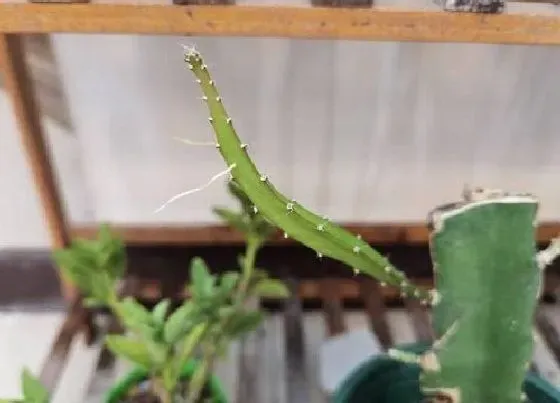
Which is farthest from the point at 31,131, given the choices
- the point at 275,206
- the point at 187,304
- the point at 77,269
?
the point at 275,206

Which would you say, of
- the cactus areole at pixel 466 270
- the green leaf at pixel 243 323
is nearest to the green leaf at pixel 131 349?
the green leaf at pixel 243 323

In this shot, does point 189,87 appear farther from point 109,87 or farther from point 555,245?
point 555,245

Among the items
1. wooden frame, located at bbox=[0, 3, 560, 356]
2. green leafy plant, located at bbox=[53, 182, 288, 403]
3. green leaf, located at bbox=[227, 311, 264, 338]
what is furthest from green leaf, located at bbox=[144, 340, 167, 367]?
wooden frame, located at bbox=[0, 3, 560, 356]

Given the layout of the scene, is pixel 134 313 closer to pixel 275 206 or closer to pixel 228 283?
pixel 228 283

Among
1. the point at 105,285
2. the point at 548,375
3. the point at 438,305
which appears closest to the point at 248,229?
→ the point at 105,285

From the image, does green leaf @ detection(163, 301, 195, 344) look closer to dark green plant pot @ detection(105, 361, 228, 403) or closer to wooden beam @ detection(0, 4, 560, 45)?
dark green plant pot @ detection(105, 361, 228, 403)

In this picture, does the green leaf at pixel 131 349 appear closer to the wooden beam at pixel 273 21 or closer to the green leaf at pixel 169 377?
the green leaf at pixel 169 377
